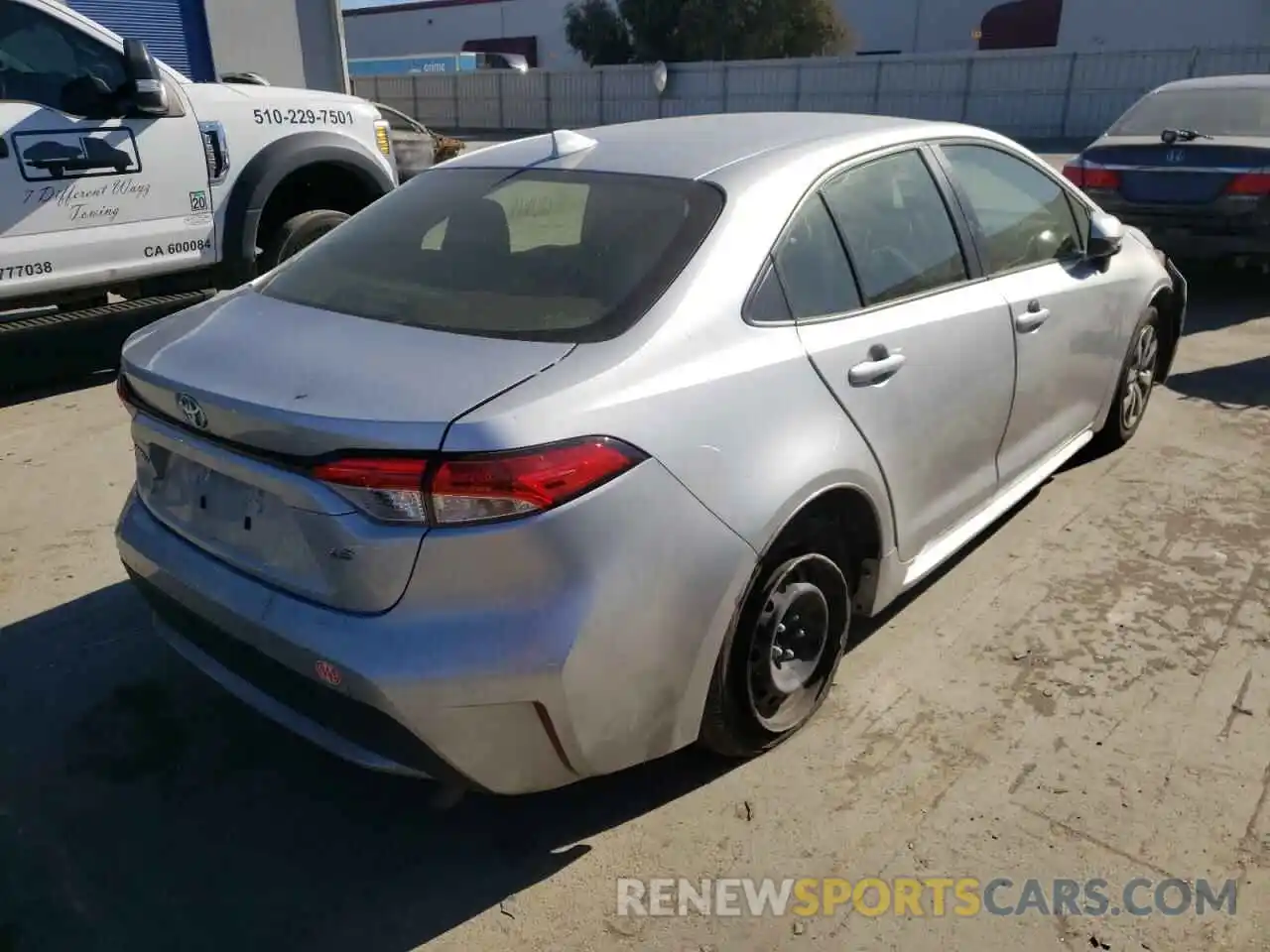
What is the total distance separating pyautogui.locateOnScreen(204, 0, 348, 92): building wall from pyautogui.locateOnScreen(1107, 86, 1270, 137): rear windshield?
10.6 m

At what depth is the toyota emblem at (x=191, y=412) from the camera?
234 cm

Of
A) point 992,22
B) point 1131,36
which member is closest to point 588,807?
point 1131,36

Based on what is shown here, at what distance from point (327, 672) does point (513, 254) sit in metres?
1.26

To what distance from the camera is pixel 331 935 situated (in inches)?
90.9

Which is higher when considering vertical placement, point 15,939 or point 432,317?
point 432,317

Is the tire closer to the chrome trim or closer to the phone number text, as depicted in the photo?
the chrome trim

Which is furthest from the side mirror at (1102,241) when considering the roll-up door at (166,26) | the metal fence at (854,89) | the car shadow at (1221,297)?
the metal fence at (854,89)

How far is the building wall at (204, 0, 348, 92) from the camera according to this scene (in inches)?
527

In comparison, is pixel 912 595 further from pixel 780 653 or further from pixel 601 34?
pixel 601 34

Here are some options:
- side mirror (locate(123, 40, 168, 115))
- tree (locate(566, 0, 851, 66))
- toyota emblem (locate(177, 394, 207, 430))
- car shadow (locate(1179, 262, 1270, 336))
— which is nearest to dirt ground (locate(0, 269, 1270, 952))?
toyota emblem (locate(177, 394, 207, 430))

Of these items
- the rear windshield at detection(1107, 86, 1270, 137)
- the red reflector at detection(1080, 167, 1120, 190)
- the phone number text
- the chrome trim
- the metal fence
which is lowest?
the metal fence

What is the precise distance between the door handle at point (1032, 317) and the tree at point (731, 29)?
143 feet

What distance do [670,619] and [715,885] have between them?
2.25 ft

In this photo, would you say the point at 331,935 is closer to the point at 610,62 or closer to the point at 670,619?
the point at 670,619
